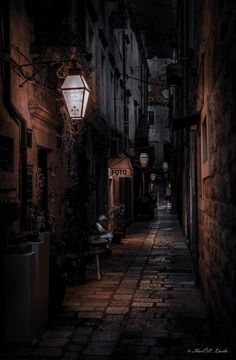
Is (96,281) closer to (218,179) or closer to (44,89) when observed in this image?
(44,89)

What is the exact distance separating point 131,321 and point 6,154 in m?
3.40

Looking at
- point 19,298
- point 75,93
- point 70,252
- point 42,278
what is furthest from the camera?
point 70,252

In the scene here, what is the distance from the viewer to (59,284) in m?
7.46

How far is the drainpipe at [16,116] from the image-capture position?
781 centimetres

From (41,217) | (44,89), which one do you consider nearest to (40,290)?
(41,217)

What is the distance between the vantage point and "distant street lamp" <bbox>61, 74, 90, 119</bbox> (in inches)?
334

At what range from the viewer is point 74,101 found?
8.70 metres

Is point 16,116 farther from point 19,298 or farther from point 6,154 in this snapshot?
point 19,298

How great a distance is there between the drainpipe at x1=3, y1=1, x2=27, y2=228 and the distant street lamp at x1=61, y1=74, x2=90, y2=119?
87 centimetres

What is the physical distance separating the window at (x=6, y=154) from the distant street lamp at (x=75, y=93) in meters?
1.30

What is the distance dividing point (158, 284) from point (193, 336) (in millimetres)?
3665

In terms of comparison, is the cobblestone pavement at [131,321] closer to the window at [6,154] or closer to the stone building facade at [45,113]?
the stone building facade at [45,113]

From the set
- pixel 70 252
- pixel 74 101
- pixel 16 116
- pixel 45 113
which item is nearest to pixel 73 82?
pixel 74 101

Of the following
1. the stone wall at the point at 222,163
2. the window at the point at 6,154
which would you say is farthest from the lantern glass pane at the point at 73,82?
the stone wall at the point at 222,163
